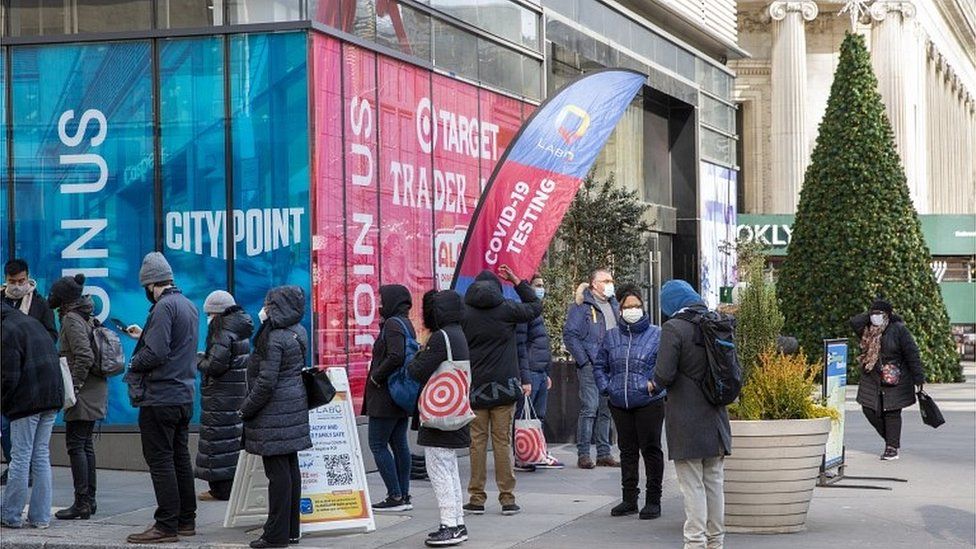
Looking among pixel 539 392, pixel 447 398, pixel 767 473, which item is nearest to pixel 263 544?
pixel 447 398

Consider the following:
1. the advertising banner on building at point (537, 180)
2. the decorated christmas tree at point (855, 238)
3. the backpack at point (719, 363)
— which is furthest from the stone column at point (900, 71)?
the backpack at point (719, 363)

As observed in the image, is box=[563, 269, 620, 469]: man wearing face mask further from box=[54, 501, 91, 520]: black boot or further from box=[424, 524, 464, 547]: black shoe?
box=[54, 501, 91, 520]: black boot

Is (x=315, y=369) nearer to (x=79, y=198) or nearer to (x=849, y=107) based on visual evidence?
(x=79, y=198)

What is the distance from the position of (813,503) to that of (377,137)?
20.7 feet

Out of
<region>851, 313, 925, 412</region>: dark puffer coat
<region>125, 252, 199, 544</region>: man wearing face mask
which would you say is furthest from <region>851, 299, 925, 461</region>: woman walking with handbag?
<region>125, 252, 199, 544</region>: man wearing face mask

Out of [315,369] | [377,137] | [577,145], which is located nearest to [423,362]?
[315,369]

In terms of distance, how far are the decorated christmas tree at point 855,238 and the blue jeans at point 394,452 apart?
19522mm

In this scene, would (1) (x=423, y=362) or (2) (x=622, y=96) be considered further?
(2) (x=622, y=96)

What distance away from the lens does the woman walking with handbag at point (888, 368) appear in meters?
17.6

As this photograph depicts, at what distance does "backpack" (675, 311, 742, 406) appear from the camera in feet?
35.2

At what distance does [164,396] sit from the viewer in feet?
38.0

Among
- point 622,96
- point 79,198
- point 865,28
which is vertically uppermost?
Result: point 865,28

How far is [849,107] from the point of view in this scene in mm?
32969

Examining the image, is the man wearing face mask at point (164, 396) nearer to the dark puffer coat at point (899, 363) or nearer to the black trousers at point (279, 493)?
the black trousers at point (279, 493)
